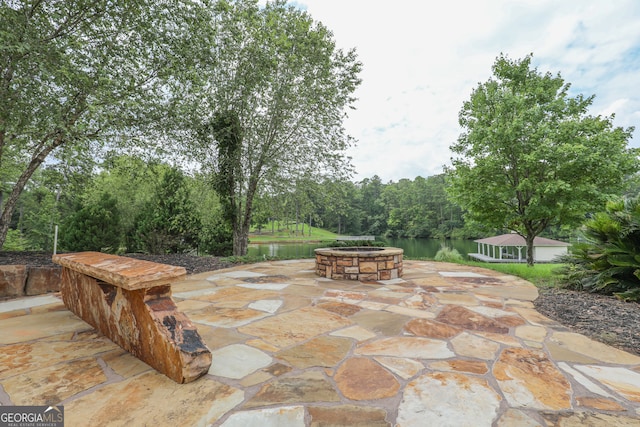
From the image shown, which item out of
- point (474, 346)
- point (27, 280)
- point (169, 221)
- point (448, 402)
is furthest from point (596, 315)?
point (169, 221)

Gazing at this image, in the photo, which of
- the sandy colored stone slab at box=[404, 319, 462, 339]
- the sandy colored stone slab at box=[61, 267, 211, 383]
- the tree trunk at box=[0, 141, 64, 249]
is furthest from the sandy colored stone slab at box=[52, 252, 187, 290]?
the tree trunk at box=[0, 141, 64, 249]

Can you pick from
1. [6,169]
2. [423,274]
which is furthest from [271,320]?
[6,169]

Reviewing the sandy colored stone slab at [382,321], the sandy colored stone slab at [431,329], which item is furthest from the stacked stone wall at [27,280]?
the sandy colored stone slab at [431,329]

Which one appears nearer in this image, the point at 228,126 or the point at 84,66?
the point at 84,66

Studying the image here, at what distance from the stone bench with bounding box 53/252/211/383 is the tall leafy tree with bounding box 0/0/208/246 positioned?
311cm

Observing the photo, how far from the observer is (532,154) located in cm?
645

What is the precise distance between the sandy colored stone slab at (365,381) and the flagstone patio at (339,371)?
0.01 m

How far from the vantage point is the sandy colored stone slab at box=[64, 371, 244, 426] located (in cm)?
135

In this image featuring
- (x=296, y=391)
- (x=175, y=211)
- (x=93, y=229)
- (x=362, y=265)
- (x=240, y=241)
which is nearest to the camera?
(x=296, y=391)

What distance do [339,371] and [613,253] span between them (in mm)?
4219

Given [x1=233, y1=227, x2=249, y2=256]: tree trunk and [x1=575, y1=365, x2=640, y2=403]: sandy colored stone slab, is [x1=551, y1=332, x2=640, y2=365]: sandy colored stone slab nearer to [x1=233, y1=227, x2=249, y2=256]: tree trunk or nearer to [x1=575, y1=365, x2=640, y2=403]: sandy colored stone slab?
[x1=575, y1=365, x2=640, y2=403]: sandy colored stone slab

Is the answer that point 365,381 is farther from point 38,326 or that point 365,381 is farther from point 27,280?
point 27,280

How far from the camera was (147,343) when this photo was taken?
73.7 inches

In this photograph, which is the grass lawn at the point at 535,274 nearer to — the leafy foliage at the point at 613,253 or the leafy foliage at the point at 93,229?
the leafy foliage at the point at 613,253
